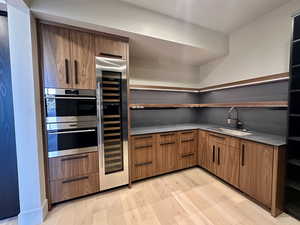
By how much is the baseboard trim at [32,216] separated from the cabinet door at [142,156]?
1.18 metres

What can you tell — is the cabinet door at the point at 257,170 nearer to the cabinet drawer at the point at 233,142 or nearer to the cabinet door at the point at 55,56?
the cabinet drawer at the point at 233,142

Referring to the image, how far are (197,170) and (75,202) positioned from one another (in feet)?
7.13

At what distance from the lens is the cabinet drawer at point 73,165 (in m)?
1.68

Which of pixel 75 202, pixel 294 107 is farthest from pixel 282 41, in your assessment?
pixel 75 202

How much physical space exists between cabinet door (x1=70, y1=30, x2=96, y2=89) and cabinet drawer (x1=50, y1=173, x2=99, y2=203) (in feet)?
4.16

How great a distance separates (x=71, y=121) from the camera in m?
1.73

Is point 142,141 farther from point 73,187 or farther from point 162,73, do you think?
point 162,73

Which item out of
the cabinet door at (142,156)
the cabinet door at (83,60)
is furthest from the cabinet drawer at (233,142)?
A: the cabinet door at (83,60)

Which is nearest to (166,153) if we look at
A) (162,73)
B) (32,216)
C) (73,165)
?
(73,165)

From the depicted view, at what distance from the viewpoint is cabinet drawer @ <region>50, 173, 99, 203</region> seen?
1.69 meters

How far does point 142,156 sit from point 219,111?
1.99 m

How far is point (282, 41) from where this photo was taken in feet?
6.24

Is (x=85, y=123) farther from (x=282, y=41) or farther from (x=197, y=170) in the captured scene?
(x=282, y=41)

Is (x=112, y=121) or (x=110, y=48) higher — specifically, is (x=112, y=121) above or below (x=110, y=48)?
below
